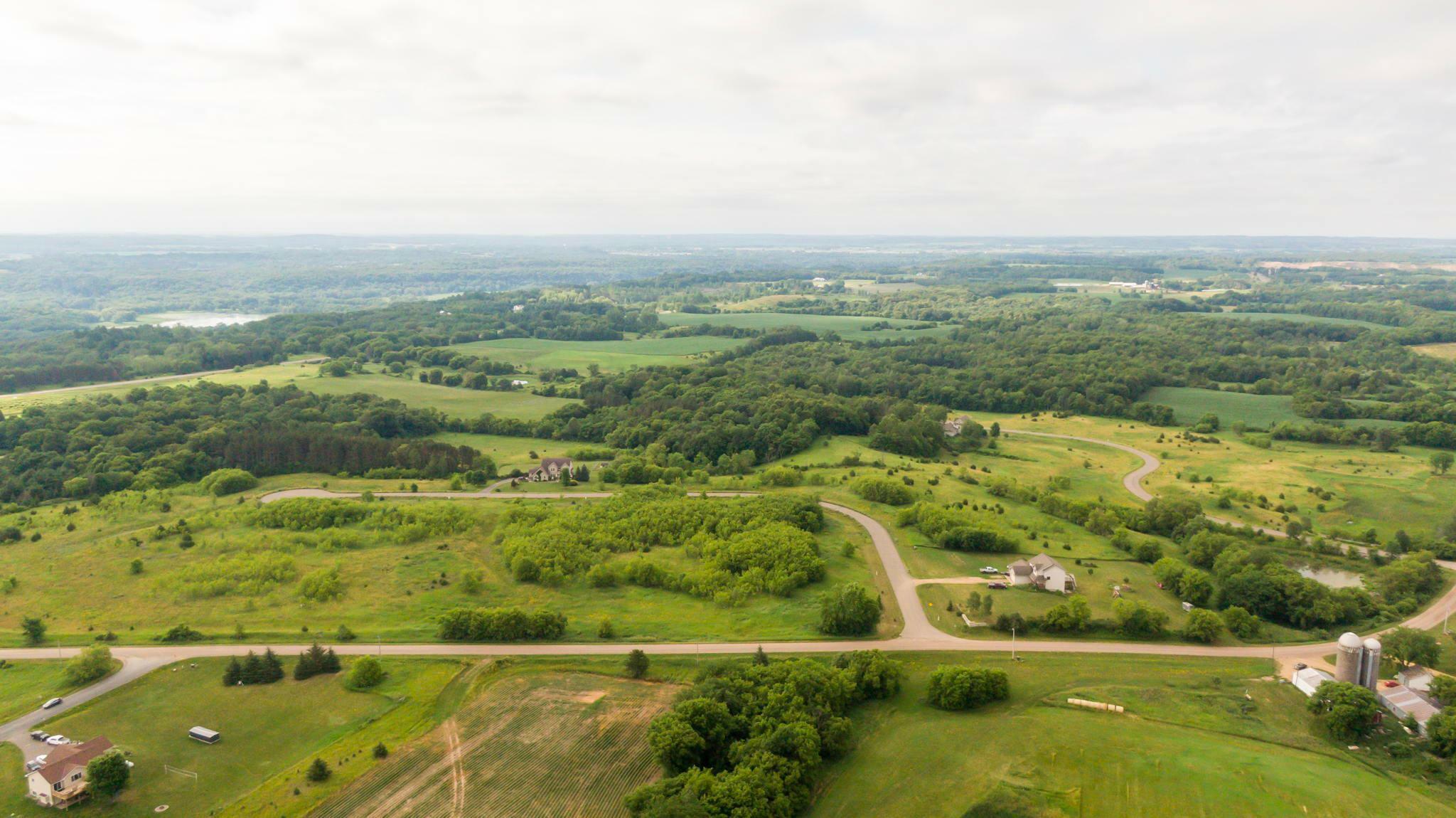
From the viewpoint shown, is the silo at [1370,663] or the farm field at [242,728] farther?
the silo at [1370,663]

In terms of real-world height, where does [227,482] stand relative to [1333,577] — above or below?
above

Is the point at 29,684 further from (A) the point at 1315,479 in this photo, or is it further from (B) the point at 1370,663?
(A) the point at 1315,479

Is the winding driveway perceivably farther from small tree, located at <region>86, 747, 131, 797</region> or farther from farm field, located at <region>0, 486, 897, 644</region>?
small tree, located at <region>86, 747, 131, 797</region>

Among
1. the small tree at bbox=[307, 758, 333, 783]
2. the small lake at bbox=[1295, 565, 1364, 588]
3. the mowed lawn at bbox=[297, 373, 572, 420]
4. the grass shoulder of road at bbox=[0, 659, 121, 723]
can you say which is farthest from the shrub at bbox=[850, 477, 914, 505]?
the grass shoulder of road at bbox=[0, 659, 121, 723]

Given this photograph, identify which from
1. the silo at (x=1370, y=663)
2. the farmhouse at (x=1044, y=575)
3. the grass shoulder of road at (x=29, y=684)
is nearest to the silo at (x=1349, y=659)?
the silo at (x=1370, y=663)

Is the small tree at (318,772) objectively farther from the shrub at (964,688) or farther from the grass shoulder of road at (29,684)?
the shrub at (964,688)

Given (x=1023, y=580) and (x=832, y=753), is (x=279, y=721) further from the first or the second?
(x=1023, y=580)

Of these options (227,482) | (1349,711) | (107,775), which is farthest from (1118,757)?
(227,482)
